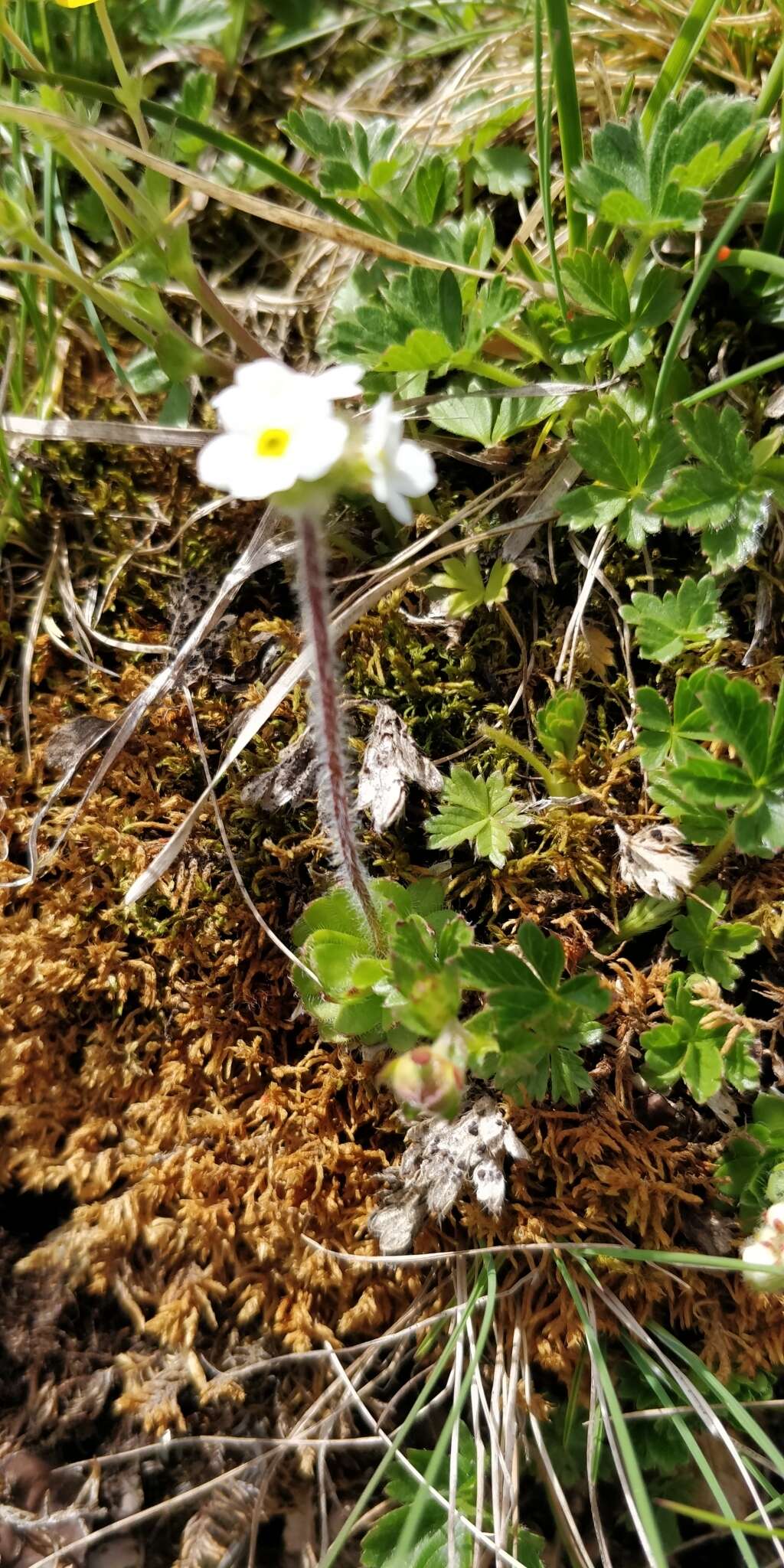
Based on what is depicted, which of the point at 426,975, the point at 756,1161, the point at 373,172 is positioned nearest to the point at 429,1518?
the point at 756,1161

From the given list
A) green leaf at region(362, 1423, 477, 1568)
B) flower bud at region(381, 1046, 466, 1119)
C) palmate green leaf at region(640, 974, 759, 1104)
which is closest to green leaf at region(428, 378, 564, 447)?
palmate green leaf at region(640, 974, 759, 1104)

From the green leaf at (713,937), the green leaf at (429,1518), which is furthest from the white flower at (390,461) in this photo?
the green leaf at (429,1518)

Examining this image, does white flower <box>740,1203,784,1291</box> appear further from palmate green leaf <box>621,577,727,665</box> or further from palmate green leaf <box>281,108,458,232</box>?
palmate green leaf <box>281,108,458,232</box>

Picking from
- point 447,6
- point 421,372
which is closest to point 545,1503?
point 421,372

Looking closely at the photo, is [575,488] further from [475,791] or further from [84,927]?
[84,927]

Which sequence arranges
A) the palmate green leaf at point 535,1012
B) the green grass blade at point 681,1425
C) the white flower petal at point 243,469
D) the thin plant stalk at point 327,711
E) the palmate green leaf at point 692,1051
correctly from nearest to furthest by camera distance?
the white flower petal at point 243,469 → the thin plant stalk at point 327,711 → the green grass blade at point 681,1425 → the palmate green leaf at point 535,1012 → the palmate green leaf at point 692,1051

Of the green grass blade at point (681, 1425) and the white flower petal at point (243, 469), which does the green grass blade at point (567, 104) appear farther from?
the green grass blade at point (681, 1425)
